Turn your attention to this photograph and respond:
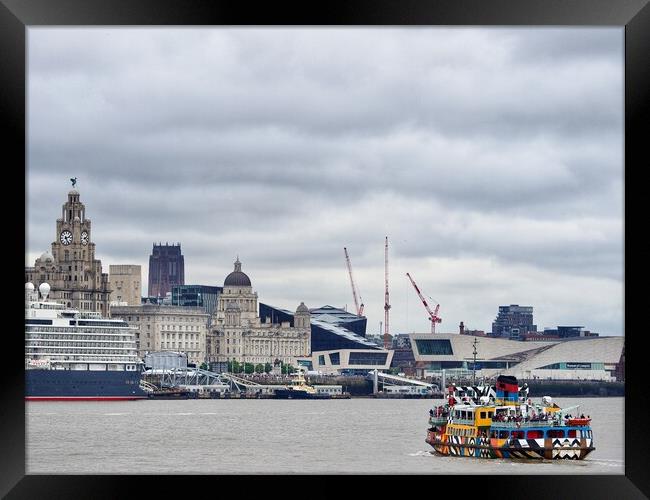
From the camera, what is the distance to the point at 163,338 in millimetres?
73250

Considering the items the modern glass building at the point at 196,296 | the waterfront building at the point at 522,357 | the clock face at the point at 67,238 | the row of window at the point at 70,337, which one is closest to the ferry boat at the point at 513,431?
the row of window at the point at 70,337

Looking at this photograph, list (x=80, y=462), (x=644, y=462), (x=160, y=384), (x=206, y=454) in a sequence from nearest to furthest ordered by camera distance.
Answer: (x=644, y=462) → (x=80, y=462) → (x=206, y=454) → (x=160, y=384)

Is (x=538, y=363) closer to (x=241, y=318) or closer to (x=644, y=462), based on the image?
(x=241, y=318)

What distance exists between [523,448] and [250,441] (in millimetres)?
14015

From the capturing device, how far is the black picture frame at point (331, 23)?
5605 millimetres

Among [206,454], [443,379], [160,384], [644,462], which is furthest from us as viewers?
[443,379]

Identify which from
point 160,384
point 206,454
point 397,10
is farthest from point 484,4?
point 160,384

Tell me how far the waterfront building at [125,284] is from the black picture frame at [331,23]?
237 ft

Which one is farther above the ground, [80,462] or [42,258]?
[42,258]

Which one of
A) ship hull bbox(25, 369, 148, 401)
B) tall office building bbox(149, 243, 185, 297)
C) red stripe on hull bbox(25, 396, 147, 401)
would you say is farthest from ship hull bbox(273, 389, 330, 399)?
tall office building bbox(149, 243, 185, 297)

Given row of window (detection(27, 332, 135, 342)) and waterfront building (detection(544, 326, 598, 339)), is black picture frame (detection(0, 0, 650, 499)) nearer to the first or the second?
row of window (detection(27, 332, 135, 342))

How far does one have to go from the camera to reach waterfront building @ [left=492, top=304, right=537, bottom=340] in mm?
80812

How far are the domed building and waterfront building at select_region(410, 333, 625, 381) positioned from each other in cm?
718

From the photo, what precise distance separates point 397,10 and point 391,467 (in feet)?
65.8
